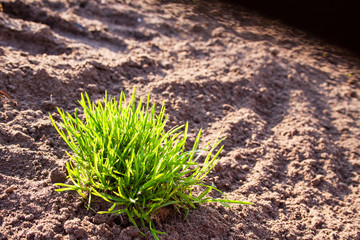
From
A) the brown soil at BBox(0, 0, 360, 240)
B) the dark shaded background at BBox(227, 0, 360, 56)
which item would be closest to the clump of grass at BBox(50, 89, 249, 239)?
the brown soil at BBox(0, 0, 360, 240)

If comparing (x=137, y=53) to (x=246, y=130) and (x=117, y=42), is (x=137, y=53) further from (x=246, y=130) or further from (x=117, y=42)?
(x=246, y=130)

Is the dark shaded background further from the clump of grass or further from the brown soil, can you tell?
the clump of grass

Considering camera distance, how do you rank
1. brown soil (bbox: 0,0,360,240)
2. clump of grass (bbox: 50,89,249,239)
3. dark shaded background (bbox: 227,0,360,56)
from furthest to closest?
1. dark shaded background (bbox: 227,0,360,56)
2. brown soil (bbox: 0,0,360,240)
3. clump of grass (bbox: 50,89,249,239)

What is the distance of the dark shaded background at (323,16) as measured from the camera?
3.14 m

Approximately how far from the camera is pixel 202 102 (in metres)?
2.43

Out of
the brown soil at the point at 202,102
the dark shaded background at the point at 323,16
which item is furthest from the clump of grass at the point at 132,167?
the dark shaded background at the point at 323,16

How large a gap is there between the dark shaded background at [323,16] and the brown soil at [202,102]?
0.37 ft

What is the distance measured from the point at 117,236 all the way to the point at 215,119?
47.6 inches

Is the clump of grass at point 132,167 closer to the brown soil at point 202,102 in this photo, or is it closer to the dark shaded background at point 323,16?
the brown soil at point 202,102

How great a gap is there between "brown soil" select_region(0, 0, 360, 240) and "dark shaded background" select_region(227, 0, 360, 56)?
0.11m

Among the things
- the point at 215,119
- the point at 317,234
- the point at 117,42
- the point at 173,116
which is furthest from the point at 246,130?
the point at 117,42

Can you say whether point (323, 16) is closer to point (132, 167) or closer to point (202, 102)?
point (202, 102)

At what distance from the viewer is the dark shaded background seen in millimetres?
3143

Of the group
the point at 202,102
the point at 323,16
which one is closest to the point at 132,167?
the point at 202,102
